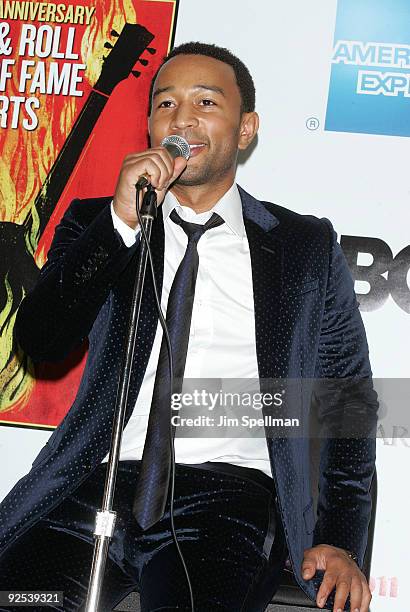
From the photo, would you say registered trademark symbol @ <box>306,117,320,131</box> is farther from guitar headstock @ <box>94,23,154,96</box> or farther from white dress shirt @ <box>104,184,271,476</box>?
white dress shirt @ <box>104,184,271,476</box>

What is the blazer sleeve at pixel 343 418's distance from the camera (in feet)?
7.18

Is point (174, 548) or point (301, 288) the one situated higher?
point (301, 288)

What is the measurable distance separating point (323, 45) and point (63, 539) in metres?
2.04

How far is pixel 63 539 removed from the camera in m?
2.00

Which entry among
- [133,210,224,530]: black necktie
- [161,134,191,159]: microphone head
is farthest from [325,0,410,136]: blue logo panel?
[161,134,191,159]: microphone head

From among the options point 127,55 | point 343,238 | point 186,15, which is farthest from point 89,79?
point 343,238

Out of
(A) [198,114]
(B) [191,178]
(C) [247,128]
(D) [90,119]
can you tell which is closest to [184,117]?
(A) [198,114]

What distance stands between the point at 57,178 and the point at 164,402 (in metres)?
1.43

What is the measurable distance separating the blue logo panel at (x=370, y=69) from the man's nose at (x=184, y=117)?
911 mm

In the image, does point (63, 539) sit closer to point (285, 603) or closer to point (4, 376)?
point (285, 603)

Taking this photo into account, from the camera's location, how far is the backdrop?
317cm

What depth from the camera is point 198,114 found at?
2.44 meters

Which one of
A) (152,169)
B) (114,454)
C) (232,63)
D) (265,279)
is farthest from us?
(232,63)

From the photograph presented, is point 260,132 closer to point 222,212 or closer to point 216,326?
point 222,212
